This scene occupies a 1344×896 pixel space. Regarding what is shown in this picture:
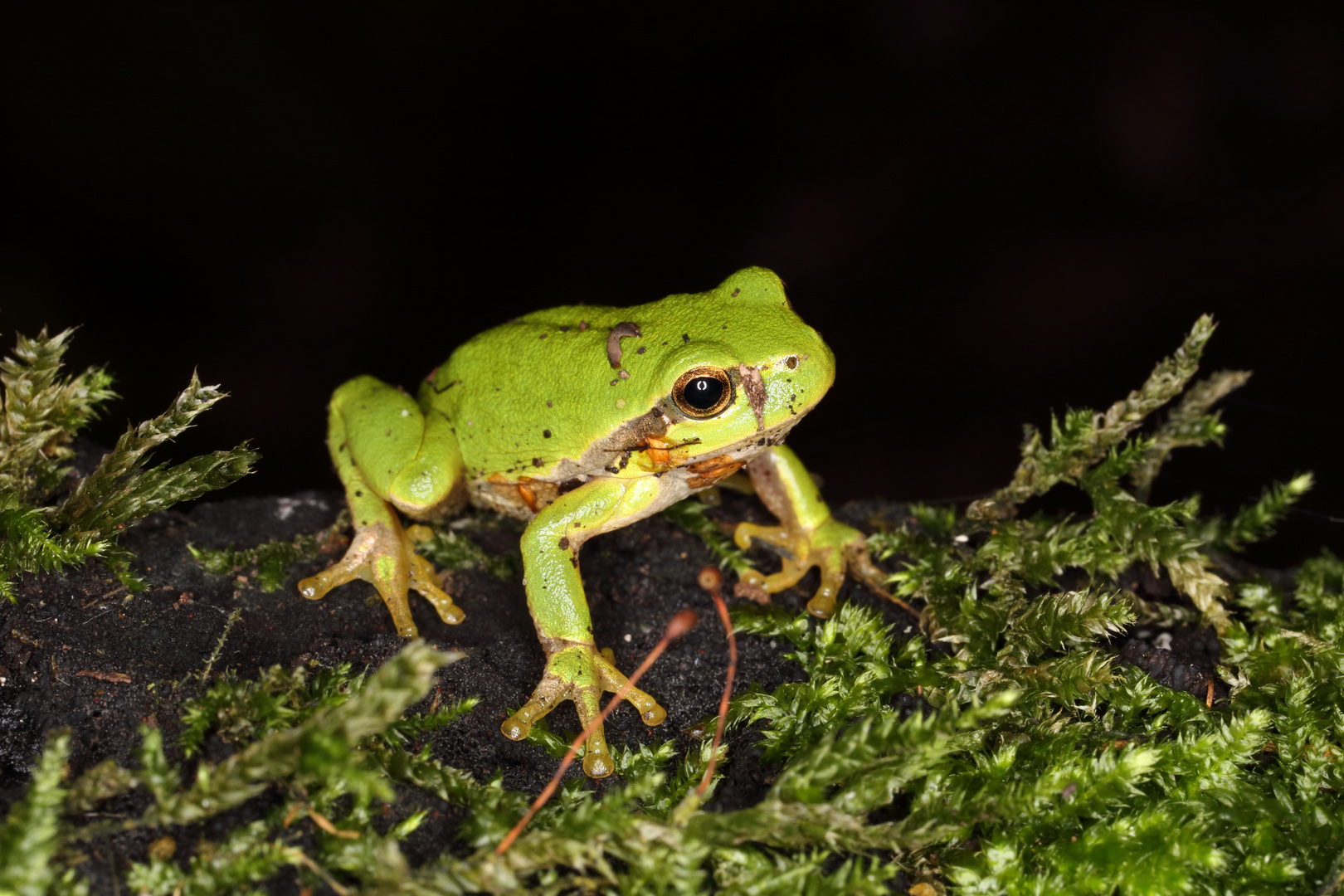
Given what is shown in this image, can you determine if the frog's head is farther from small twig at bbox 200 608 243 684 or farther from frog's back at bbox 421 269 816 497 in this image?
small twig at bbox 200 608 243 684

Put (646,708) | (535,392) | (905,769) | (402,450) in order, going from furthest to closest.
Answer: (402,450) < (535,392) < (646,708) < (905,769)

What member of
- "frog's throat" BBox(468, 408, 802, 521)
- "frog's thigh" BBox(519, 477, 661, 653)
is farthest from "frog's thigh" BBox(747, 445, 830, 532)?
"frog's thigh" BBox(519, 477, 661, 653)

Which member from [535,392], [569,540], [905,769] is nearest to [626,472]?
[569,540]

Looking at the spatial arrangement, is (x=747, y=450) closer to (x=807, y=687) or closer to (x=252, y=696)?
(x=807, y=687)

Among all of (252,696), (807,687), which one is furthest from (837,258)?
(252,696)

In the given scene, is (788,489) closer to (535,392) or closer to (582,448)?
(582,448)

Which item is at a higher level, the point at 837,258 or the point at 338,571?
the point at 837,258

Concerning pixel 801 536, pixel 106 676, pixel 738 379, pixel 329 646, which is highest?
pixel 738 379

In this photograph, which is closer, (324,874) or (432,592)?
(324,874)
